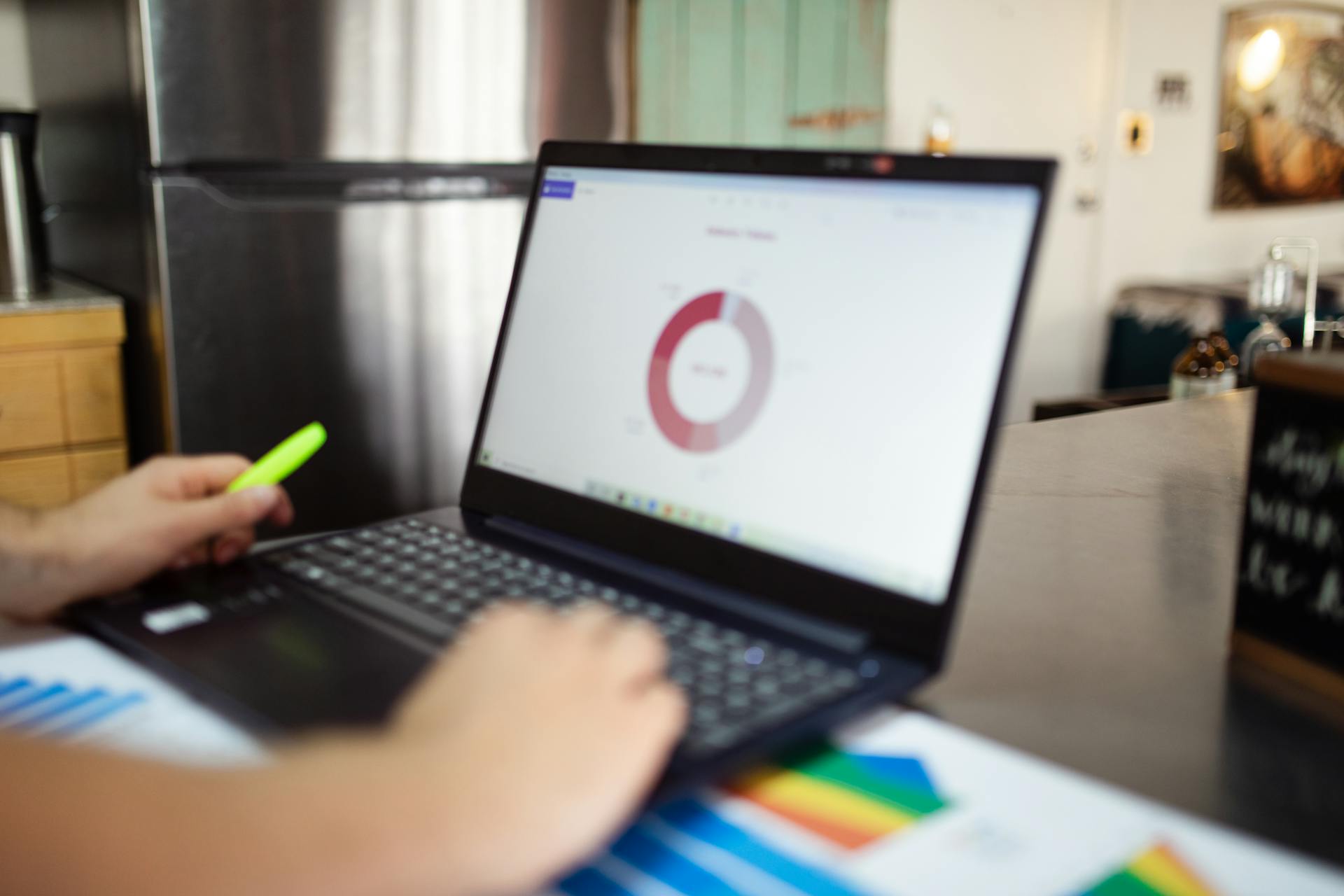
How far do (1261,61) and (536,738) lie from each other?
4683mm

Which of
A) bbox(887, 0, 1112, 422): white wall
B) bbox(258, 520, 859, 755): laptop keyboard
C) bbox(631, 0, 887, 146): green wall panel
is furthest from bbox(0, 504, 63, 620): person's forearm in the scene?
bbox(887, 0, 1112, 422): white wall

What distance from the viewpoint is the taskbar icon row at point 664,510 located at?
23.8 inches

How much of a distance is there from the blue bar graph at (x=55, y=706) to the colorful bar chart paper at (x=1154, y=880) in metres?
0.38

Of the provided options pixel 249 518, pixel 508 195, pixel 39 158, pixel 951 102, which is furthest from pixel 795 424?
pixel 951 102

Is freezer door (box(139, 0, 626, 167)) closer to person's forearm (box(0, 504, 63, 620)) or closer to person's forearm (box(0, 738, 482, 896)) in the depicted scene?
person's forearm (box(0, 504, 63, 620))

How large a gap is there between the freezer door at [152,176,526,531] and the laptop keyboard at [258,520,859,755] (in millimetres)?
1286

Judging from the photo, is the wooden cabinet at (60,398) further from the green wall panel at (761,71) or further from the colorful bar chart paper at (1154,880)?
the colorful bar chart paper at (1154,880)

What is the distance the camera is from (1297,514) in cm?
53

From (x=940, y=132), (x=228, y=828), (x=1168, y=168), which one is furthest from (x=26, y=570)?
(x=1168, y=168)

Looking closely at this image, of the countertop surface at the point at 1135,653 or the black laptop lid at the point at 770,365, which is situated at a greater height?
the black laptop lid at the point at 770,365

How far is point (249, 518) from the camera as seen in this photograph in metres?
0.67

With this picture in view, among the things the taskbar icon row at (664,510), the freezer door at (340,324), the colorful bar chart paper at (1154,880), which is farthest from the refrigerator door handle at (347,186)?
the colorful bar chart paper at (1154,880)

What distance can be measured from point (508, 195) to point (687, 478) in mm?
1624

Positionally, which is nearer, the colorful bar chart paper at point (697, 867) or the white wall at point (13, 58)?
the colorful bar chart paper at point (697, 867)
